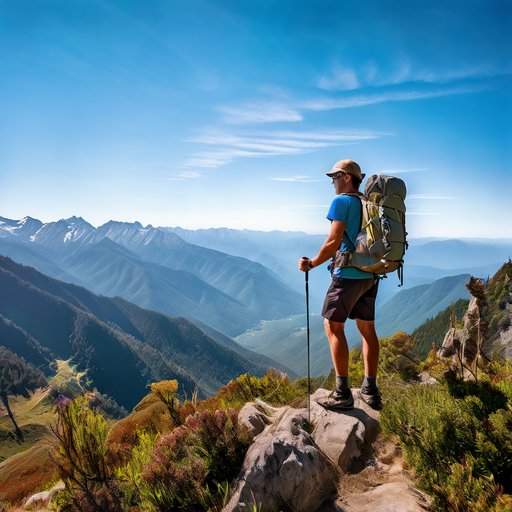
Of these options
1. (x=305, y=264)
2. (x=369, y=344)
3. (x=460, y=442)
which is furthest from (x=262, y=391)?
(x=460, y=442)

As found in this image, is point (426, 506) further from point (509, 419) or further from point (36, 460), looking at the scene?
point (36, 460)

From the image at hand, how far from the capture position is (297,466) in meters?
4.76

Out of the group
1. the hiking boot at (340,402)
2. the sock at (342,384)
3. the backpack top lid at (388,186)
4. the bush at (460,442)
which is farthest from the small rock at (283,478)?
the backpack top lid at (388,186)

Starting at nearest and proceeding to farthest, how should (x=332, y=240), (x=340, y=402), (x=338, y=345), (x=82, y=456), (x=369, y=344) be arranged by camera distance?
(x=82, y=456)
(x=332, y=240)
(x=338, y=345)
(x=340, y=402)
(x=369, y=344)

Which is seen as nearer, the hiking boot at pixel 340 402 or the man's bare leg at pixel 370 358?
the hiking boot at pixel 340 402

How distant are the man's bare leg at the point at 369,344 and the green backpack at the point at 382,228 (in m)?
1.08

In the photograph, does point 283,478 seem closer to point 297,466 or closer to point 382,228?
point 297,466

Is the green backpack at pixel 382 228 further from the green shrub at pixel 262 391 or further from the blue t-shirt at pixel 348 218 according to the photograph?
the green shrub at pixel 262 391

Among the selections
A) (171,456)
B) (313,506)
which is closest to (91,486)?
(171,456)

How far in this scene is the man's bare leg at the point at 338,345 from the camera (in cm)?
632

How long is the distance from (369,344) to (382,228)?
6.66 ft

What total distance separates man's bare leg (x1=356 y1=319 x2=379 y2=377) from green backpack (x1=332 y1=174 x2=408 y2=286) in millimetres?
1081

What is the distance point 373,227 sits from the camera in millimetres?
5953

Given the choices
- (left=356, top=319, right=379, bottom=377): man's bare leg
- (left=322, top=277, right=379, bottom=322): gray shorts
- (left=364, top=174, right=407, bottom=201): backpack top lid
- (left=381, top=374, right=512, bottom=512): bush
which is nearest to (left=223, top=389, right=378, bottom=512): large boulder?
(left=381, top=374, right=512, bottom=512): bush
